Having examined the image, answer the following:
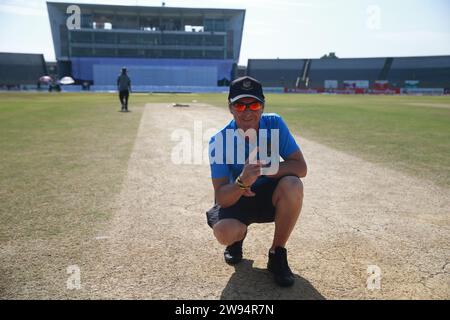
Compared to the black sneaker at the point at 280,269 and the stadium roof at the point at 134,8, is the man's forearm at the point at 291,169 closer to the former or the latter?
the black sneaker at the point at 280,269

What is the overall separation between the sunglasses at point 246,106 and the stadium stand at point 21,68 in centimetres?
7894

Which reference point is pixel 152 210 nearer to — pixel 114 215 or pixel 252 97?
pixel 114 215

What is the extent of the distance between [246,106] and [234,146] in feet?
1.26

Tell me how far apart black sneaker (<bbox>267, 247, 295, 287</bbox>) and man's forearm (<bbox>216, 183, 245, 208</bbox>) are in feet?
1.90

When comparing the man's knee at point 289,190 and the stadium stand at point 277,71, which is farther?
the stadium stand at point 277,71

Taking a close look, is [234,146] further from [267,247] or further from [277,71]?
[277,71]

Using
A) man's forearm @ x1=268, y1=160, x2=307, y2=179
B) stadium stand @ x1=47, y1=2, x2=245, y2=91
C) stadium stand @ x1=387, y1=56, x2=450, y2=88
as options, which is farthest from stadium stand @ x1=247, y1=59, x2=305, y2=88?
man's forearm @ x1=268, y1=160, x2=307, y2=179

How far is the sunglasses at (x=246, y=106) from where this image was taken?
3.09 metres

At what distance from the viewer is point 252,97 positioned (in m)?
3.06

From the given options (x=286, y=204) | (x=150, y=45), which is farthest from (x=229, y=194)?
(x=150, y=45)

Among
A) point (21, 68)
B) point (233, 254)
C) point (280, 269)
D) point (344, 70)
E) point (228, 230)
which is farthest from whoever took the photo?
point (344, 70)

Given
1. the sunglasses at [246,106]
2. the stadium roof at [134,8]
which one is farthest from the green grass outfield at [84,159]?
the stadium roof at [134,8]

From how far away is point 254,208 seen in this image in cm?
326
